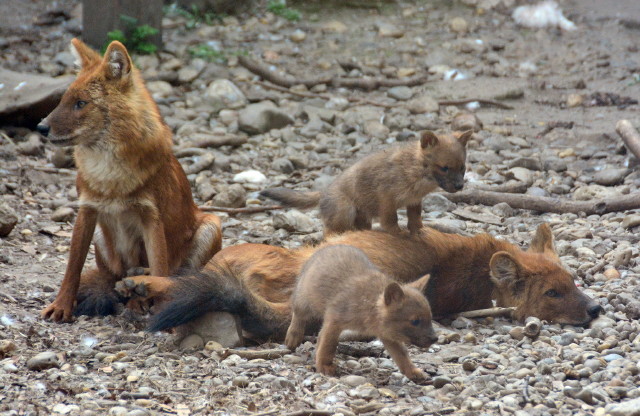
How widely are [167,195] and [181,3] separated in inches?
391

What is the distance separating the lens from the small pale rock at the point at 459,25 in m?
15.7

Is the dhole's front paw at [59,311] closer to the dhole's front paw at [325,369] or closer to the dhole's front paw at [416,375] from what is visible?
the dhole's front paw at [325,369]

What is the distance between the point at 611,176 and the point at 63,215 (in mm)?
6472

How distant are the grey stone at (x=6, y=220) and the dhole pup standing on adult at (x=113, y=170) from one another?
1.55 m

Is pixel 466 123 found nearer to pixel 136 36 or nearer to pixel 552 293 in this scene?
pixel 552 293

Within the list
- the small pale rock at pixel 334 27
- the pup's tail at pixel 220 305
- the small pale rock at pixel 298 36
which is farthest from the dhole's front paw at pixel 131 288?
the small pale rock at pixel 334 27

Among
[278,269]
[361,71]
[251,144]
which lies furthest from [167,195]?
[361,71]

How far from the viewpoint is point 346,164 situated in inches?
424

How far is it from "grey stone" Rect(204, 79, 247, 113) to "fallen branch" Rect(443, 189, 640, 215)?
452cm

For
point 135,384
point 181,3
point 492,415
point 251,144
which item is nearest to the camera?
point 492,415

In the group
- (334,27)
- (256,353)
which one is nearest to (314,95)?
(334,27)

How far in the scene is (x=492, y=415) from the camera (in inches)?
184

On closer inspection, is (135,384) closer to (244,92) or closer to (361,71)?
(244,92)

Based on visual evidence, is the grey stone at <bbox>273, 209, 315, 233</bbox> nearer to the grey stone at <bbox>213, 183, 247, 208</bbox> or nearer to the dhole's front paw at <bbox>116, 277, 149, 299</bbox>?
the grey stone at <bbox>213, 183, 247, 208</bbox>
